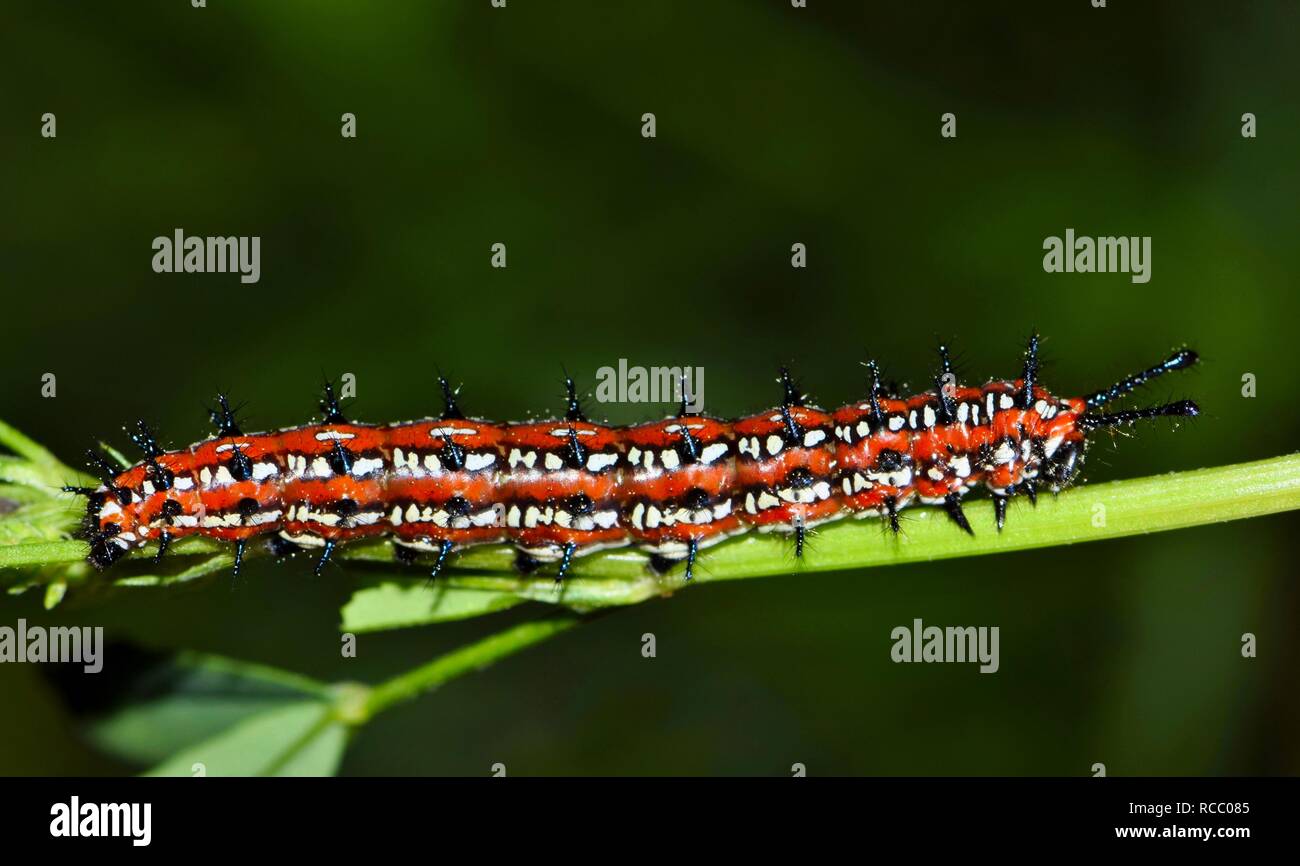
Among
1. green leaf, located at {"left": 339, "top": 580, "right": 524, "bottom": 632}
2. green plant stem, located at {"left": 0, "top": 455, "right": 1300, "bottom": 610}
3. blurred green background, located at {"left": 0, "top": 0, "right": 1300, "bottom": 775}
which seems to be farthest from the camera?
blurred green background, located at {"left": 0, "top": 0, "right": 1300, "bottom": 775}

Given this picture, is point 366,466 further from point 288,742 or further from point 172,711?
point 172,711

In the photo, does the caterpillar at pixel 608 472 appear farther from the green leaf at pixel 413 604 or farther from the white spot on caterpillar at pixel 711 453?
the green leaf at pixel 413 604

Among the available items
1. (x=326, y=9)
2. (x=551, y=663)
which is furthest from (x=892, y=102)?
(x=551, y=663)

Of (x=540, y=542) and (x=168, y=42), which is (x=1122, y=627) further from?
(x=168, y=42)

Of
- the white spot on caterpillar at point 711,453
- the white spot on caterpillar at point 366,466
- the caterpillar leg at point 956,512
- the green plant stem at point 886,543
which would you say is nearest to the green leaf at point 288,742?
the green plant stem at point 886,543

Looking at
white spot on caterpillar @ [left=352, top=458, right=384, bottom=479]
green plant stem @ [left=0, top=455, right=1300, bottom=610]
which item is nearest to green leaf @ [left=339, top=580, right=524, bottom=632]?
green plant stem @ [left=0, top=455, right=1300, bottom=610]

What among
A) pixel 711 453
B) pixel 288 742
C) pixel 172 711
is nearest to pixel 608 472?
pixel 711 453

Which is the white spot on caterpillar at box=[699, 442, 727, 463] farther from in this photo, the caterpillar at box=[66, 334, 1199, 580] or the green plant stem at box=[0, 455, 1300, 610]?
the green plant stem at box=[0, 455, 1300, 610]
